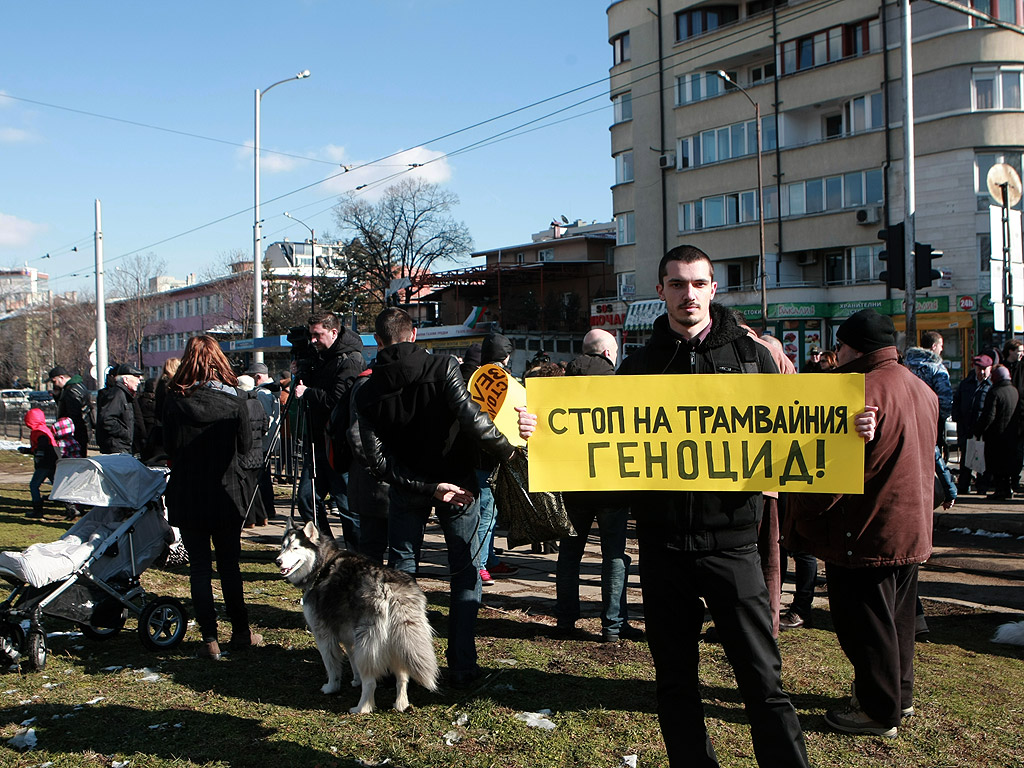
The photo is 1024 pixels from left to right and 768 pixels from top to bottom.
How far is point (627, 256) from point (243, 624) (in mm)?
39531

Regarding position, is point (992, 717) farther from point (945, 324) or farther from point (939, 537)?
point (945, 324)

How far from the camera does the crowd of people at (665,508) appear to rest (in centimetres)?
328

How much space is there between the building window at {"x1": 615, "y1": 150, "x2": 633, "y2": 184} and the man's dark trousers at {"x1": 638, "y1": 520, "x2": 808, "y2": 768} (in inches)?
1635

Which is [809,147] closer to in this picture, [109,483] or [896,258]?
[896,258]

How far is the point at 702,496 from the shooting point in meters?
3.29

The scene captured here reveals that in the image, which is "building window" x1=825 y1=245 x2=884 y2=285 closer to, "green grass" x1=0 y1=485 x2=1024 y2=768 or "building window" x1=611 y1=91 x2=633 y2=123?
"building window" x1=611 y1=91 x2=633 y2=123

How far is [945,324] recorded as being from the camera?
2981cm

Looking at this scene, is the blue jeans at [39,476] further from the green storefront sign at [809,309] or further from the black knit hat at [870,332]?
the green storefront sign at [809,309]

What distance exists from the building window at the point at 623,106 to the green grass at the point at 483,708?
3962 centimetres

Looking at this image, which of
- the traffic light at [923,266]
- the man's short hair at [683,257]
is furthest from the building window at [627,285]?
the man's short hair at [683,257]

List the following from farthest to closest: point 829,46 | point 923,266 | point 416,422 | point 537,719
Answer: point 829,46 < point 923,266 < point 416,422 < point 537,719

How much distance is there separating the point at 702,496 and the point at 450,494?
5.97 feet

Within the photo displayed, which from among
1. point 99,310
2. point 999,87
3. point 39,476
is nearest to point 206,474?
point 39,476

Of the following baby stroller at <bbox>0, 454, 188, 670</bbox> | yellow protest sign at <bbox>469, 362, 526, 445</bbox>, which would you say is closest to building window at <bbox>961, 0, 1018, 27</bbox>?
yellow protest sign at <bbox>469, 362, 526, 445</bbox>
